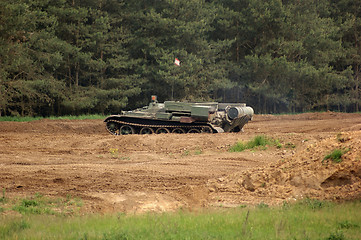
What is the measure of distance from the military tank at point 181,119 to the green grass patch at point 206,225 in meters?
12.1

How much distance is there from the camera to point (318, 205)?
323 inches

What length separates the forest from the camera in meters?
31.5

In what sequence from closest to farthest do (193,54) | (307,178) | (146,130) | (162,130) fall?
(307,178)
(162,130)
(146,130)
(193,54)

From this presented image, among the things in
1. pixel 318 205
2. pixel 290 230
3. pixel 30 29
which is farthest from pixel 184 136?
pixel 30 29

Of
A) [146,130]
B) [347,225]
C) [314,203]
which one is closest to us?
[347,225]

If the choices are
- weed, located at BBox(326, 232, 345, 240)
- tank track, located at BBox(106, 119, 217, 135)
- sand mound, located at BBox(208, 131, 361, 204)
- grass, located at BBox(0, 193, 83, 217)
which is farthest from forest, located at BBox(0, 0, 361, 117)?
weed, located at BBox(326, 232, 345, 240)

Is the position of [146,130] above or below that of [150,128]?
below

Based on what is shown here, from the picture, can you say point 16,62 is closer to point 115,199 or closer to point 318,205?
point 115,199

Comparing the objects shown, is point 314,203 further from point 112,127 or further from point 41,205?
point 112,127

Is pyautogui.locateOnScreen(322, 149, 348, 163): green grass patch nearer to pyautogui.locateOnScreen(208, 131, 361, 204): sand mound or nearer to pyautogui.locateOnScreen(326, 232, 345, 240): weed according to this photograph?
pyautogui.locateOnScreen(208, 131, 361, 204): sand mound

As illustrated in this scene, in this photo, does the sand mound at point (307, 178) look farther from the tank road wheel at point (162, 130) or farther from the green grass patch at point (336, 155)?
the tank road wheel at point (162, 130)

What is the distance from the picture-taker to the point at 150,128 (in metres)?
21.1

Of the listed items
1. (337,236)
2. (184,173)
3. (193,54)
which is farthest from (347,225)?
(193,54)

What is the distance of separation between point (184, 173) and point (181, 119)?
28.6 feet
